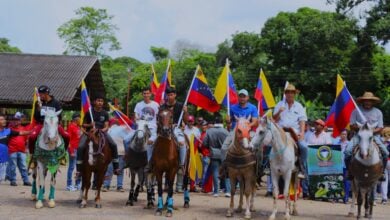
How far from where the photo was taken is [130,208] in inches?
462

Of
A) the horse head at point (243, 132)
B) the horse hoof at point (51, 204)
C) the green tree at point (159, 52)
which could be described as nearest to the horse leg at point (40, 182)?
the horse hoof at point (51, 204)

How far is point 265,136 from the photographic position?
10.5 metres

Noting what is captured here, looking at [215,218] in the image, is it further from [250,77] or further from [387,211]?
[250,77]

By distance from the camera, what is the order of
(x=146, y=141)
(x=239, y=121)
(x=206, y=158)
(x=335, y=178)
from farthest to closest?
(x=206, y=158), (x=335, y=178), (x=146, y=141), (x=239, y=121)

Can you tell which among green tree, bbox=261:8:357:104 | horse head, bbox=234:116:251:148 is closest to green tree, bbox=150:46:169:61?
green tree, bbox=261:8:357:104

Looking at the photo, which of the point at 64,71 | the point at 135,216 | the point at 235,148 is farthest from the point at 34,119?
the point at 64,71

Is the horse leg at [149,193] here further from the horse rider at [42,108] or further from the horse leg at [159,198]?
the horse rider at [42,108]

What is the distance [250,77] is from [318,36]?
7643 mm

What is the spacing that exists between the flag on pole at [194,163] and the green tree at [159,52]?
64.6 meters

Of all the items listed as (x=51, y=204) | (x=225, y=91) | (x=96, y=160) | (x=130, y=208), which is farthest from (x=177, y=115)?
(x=51, y=204)

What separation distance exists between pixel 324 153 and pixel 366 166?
4.59 metres

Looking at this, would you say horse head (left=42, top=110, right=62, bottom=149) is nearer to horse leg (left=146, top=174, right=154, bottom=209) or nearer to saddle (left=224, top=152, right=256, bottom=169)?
horse leg (left=146, top=174, right=154, bottom=209)

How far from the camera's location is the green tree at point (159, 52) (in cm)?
8014

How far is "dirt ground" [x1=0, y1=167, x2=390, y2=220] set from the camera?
10.6 m
